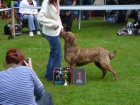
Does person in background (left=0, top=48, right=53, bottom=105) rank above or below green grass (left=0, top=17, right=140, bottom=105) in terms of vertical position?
above

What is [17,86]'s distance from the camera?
11.2ft

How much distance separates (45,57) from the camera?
28.8 feet

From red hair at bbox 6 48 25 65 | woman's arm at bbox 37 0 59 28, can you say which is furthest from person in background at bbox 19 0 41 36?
red hair at bbox 6 48 25 65

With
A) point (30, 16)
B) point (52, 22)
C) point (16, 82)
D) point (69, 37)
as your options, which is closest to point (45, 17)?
point (52, 22)

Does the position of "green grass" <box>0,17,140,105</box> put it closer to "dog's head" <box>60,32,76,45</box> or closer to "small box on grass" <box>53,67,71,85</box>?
"small box on grass" <box>53,67,71,85</box>

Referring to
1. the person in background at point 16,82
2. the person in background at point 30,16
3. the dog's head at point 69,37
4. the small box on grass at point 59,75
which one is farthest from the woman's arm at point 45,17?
the person in background at point 30,16

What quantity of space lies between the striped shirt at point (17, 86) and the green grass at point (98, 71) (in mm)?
2059

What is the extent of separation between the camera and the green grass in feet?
18.6

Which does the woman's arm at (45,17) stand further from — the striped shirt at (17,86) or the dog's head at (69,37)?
the striped shirt at (17,86)

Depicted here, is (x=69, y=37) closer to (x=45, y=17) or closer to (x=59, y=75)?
(x=45, y=17)

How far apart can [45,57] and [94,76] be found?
2.02 metres

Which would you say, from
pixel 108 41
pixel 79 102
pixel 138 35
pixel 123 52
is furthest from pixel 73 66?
pixel 138 35

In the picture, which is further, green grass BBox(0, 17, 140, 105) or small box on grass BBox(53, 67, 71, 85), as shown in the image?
small box on grass BBox(53, 67, 71, 85)

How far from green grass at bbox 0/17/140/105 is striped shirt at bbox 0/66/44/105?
2059 mm
